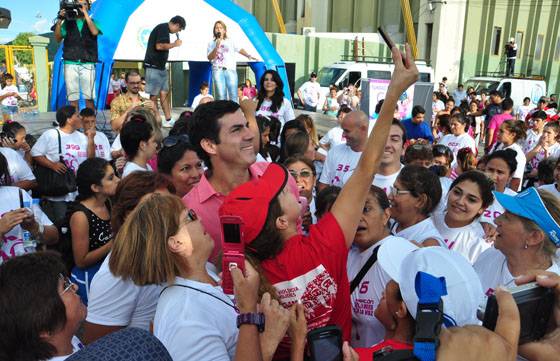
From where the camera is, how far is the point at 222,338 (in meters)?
1.70

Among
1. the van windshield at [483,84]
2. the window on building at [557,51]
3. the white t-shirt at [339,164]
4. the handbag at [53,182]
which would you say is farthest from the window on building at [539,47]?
the handbag at [53,182]

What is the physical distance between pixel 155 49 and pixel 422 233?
607 cm

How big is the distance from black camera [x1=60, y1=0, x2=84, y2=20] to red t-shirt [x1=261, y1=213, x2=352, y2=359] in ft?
21.7

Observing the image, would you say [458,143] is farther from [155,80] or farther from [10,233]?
[10,233]

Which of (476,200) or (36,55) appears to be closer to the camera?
(476,200)

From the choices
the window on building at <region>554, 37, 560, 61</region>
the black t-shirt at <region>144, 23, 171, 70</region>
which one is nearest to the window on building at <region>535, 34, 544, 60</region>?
the window on building at <region>554, 37, 560, 61</region>

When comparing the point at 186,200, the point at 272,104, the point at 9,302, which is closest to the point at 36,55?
the point at 272,104

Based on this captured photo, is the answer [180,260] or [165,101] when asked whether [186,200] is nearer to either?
[180,260]

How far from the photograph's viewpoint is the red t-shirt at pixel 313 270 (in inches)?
68.9

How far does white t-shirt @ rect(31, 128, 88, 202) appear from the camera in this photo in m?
5.05

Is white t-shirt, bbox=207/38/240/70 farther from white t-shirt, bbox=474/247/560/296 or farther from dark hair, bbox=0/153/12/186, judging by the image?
white t-shirt, bbox=474/247/560/296

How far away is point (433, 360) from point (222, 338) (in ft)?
2.56

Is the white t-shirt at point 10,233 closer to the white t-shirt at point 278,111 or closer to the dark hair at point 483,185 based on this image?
the dark hair at point 483,185

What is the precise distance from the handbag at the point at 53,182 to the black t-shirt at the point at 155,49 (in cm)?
324
